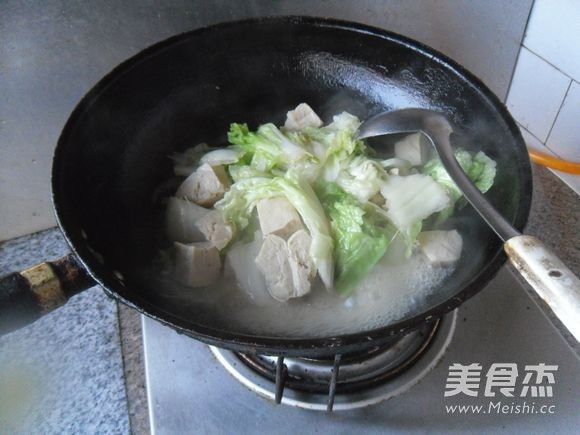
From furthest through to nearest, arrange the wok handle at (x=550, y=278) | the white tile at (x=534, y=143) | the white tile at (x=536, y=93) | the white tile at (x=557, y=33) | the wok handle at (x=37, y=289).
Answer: the white tile at (x=534, y=143)
the white tile at (x=536, y=93)
the white tile at (x=557, y=33)
the wok handle at (x=37, y=289)
the wok handle at (x=550, y=278)

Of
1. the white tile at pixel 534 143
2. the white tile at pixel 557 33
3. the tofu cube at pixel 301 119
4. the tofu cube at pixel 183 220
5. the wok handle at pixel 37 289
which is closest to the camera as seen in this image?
the wok handle at pixel 37 289

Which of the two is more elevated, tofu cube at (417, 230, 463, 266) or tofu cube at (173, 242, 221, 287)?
tofu cube at (417, 230, 463, 266)

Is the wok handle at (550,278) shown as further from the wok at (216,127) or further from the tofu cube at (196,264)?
the tofu cube at (196,264)

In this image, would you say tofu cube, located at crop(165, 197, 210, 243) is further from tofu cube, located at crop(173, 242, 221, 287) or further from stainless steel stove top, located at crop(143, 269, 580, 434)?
stainless steel stove top, located at crop(143, 269, 580, 434)

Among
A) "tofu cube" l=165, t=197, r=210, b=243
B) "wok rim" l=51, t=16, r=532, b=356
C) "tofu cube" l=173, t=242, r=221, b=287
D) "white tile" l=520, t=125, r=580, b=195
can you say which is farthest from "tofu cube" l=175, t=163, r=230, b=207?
"white tile" l=520, t=125, r=580, b=195

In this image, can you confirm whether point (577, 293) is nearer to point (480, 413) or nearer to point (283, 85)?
point (480, 413)

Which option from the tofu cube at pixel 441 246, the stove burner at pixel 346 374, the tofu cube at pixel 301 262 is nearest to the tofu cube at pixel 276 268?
the tofu cube at pixel 301 262
